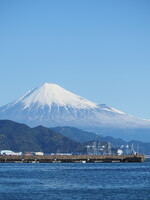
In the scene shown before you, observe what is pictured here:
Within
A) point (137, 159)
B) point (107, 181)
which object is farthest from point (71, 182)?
point (137, 159)

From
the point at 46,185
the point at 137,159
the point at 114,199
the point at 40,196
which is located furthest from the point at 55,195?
the point at 137,159

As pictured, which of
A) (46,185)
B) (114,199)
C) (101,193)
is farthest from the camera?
(46,185)

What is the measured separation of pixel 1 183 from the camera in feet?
291

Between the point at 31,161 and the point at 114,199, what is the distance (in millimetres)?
132986

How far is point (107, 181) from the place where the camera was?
9381cm

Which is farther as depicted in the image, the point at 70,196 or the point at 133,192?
the point at 133,192

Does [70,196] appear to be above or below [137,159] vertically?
below

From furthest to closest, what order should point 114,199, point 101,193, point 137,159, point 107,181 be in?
point 137,159
point 107,181
point 101,193
point 114,199

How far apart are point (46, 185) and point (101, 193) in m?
12.7

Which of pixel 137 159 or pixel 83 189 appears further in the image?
pixel 137 159

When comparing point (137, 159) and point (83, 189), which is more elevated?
point (137, 159)

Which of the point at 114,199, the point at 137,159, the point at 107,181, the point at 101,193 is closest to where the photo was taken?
the point at 114,199

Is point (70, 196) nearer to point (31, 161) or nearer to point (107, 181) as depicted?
point (107, 181)

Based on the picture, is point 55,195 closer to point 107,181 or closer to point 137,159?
point 107,181
